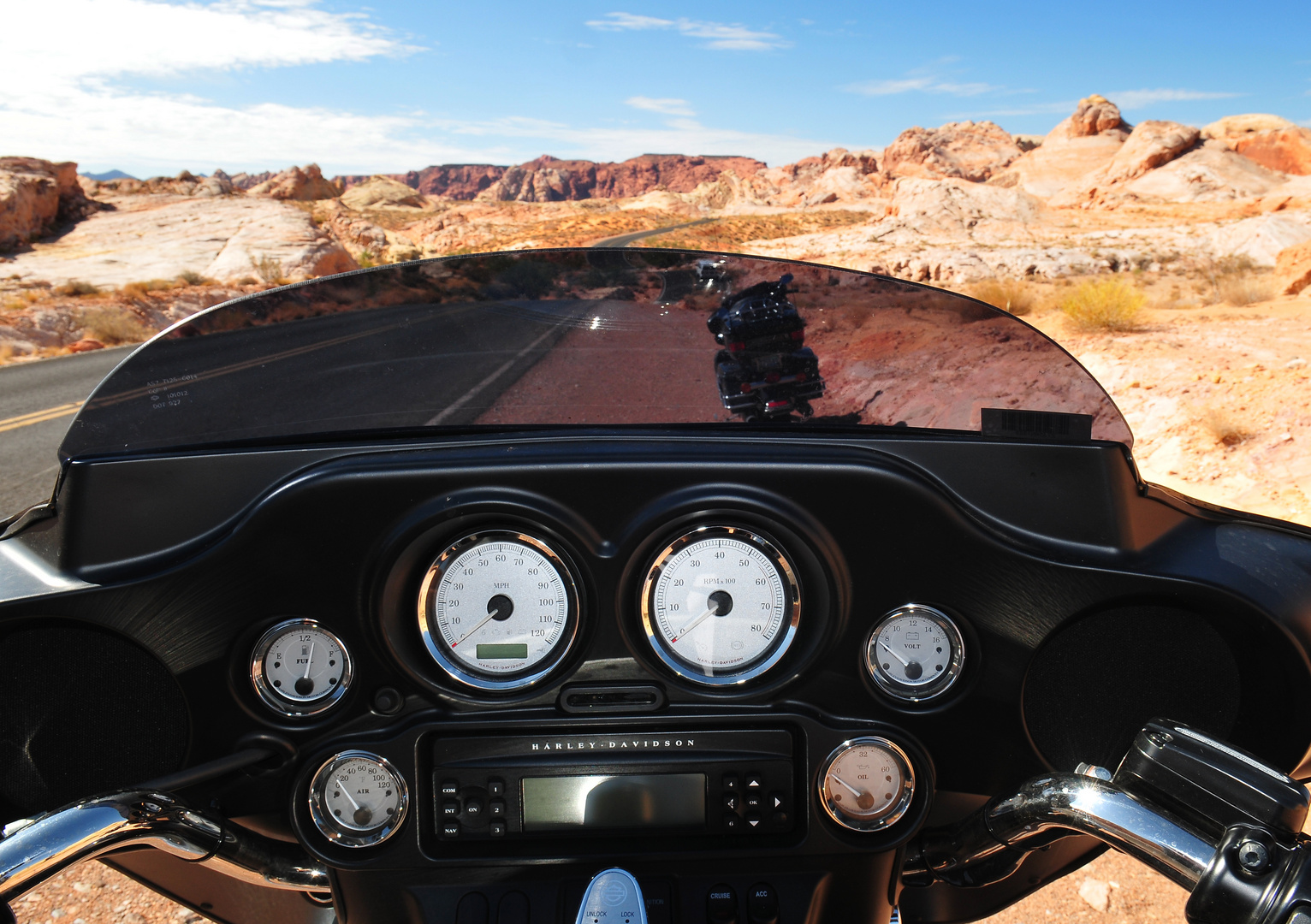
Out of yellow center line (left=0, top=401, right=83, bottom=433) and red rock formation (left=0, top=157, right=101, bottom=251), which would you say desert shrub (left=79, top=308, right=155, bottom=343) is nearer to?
yellow center line (left=0, top=401, right=83, bottom=433)

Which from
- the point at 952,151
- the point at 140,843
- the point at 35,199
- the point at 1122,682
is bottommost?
the point at 140,843

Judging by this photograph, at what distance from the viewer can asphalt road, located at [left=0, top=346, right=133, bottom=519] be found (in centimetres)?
730

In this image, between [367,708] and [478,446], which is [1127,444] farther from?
[367,708]

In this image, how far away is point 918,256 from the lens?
28.0m

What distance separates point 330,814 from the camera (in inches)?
75.9

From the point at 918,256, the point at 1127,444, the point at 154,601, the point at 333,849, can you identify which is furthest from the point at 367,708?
the point at 918,256

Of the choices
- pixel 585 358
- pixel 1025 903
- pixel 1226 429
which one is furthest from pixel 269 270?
pixel 1025 903

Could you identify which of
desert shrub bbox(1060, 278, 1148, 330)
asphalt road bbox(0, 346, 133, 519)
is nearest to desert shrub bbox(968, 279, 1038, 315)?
desert shrub bbox(1060, 278, 1148, 330)

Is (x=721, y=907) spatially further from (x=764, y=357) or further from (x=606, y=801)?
(x=764, y=357)

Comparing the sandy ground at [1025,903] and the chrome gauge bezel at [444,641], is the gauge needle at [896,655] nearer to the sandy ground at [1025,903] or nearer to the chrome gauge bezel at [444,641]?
the chrome gauge bezel at [444,641]

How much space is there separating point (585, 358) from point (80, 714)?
1519mm

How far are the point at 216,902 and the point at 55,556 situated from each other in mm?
993

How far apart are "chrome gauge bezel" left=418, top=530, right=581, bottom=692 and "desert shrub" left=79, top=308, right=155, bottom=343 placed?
2239 centimetres

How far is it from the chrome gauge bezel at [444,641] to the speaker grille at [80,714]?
2.07ft
